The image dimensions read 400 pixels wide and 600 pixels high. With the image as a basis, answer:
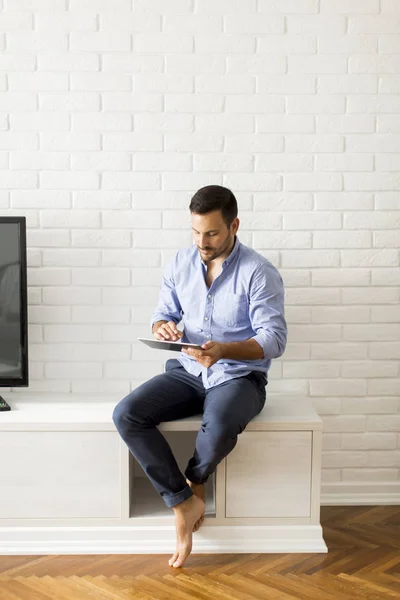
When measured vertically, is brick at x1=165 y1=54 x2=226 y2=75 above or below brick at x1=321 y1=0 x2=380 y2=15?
below

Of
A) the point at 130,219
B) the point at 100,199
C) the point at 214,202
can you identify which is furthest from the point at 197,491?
the point at 100,199

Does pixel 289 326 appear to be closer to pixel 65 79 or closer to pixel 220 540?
pixel 220 540

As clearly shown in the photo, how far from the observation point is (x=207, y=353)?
261 centimetres

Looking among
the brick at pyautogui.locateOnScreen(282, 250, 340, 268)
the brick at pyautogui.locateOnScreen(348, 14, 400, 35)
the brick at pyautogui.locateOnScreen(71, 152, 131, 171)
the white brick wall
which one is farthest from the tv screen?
the brick at pyautogui.locateOnScreen(348, 14, 400, 35)

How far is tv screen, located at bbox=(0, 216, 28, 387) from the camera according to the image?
9.60ft

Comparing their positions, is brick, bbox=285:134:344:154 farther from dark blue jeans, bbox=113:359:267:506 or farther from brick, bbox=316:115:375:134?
dark blue jeans, bbox=113:359:267:506

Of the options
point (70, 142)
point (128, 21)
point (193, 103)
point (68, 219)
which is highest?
point (128, 21)

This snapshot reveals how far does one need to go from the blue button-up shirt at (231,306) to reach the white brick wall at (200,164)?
0.96 ft

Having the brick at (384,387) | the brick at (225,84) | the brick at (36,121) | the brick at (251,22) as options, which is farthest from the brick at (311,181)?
the brick at (36,121)

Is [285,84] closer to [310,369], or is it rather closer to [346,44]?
[346,44]

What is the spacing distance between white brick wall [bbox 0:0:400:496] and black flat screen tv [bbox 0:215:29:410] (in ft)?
0.81

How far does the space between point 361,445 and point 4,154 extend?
1.97 meters

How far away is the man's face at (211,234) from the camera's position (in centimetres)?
274

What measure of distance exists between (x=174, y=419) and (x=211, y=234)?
699 mm
